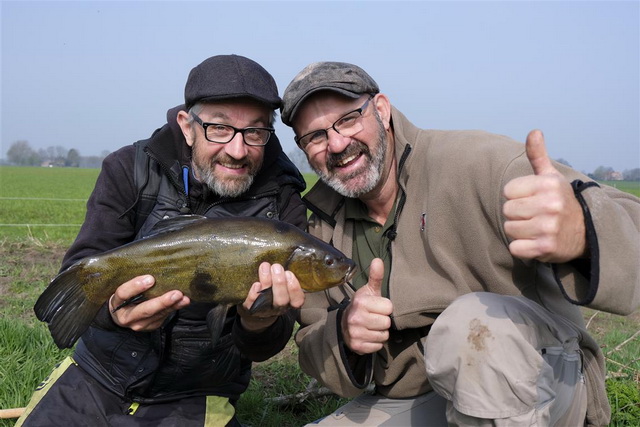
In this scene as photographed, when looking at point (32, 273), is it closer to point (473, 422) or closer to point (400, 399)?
point (400, 399)

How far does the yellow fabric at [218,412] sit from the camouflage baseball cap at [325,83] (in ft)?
6.09

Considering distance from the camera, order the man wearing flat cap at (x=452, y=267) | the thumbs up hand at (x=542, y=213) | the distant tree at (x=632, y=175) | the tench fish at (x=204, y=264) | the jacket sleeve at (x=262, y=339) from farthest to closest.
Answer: the distant tree at (x=632, y=175), the jacket sleeve at (x=262, y=339), the tench fish at (x=204, y=264), the man wearing flat cap at (x=452, y=267), the thumbs up hand at (x=542, y=213)

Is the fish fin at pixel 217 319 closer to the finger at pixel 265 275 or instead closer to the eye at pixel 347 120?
the finger at pixel 265 275

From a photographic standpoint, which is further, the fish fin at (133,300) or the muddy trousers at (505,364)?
the fish fin at (133,300)

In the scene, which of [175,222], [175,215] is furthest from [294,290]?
[175,215]

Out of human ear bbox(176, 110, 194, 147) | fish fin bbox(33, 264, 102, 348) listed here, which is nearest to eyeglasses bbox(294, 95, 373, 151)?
human ear bbox(176, 110, 194, 147)

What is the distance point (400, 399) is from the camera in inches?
147

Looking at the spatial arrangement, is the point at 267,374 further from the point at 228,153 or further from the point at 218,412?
the point at 228,153

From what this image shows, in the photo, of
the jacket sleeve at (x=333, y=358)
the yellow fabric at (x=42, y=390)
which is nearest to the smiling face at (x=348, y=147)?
the jacket sleeve at (x=333, y=358)

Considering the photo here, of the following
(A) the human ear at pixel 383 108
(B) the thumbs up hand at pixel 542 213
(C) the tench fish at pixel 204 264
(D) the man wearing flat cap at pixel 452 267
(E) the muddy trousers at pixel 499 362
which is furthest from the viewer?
(A) the human ear at pixel 383 108

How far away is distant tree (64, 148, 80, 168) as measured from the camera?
140m

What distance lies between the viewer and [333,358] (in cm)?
349

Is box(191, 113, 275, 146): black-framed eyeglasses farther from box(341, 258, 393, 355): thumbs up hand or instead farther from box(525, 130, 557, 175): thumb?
box(525, 130, 557, 175): thumb

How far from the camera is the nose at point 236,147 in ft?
12.4
